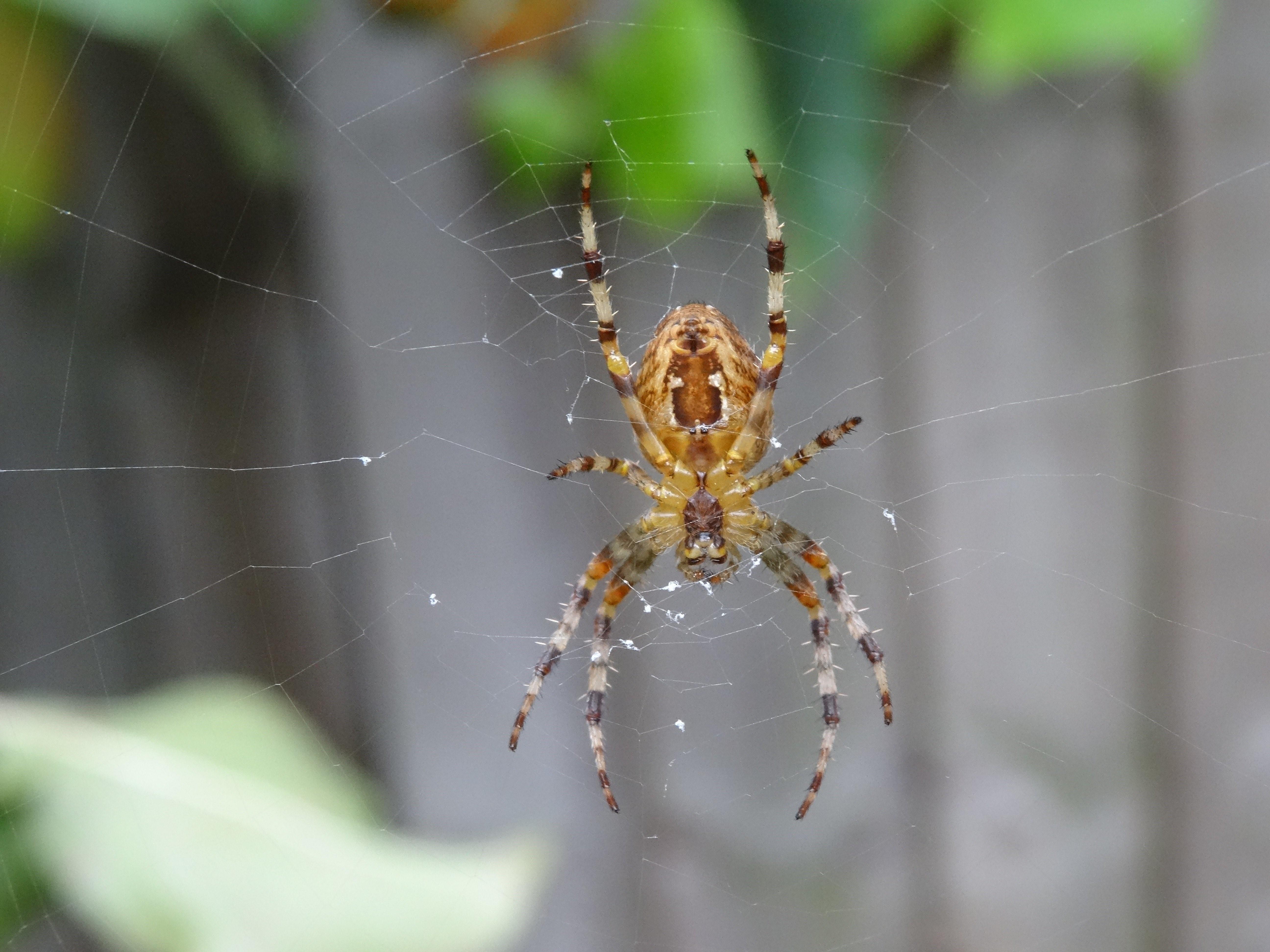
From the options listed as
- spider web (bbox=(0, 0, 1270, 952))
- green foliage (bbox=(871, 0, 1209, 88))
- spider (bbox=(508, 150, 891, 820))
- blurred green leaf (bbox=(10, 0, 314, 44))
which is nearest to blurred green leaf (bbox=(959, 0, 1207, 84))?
green foliage (bbox=(871, 0, 1209, 88))

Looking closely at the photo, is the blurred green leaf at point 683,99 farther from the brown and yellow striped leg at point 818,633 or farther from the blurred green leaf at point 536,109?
the brown and yellow striped leg at point 818,633

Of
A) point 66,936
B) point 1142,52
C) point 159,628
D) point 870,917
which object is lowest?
point 870,917

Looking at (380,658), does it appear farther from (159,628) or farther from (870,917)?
(870,917)

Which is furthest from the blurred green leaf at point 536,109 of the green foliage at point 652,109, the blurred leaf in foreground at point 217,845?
the blurred leaf in foreground at point 217,845

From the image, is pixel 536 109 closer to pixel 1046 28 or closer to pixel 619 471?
pixel 619 471

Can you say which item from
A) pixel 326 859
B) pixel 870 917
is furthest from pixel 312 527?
pixel 870 917

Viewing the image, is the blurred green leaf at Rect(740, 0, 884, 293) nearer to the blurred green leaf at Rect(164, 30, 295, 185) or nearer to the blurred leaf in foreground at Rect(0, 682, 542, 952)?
the blurred green leaf at Rect(164, 30, 295, 185)
